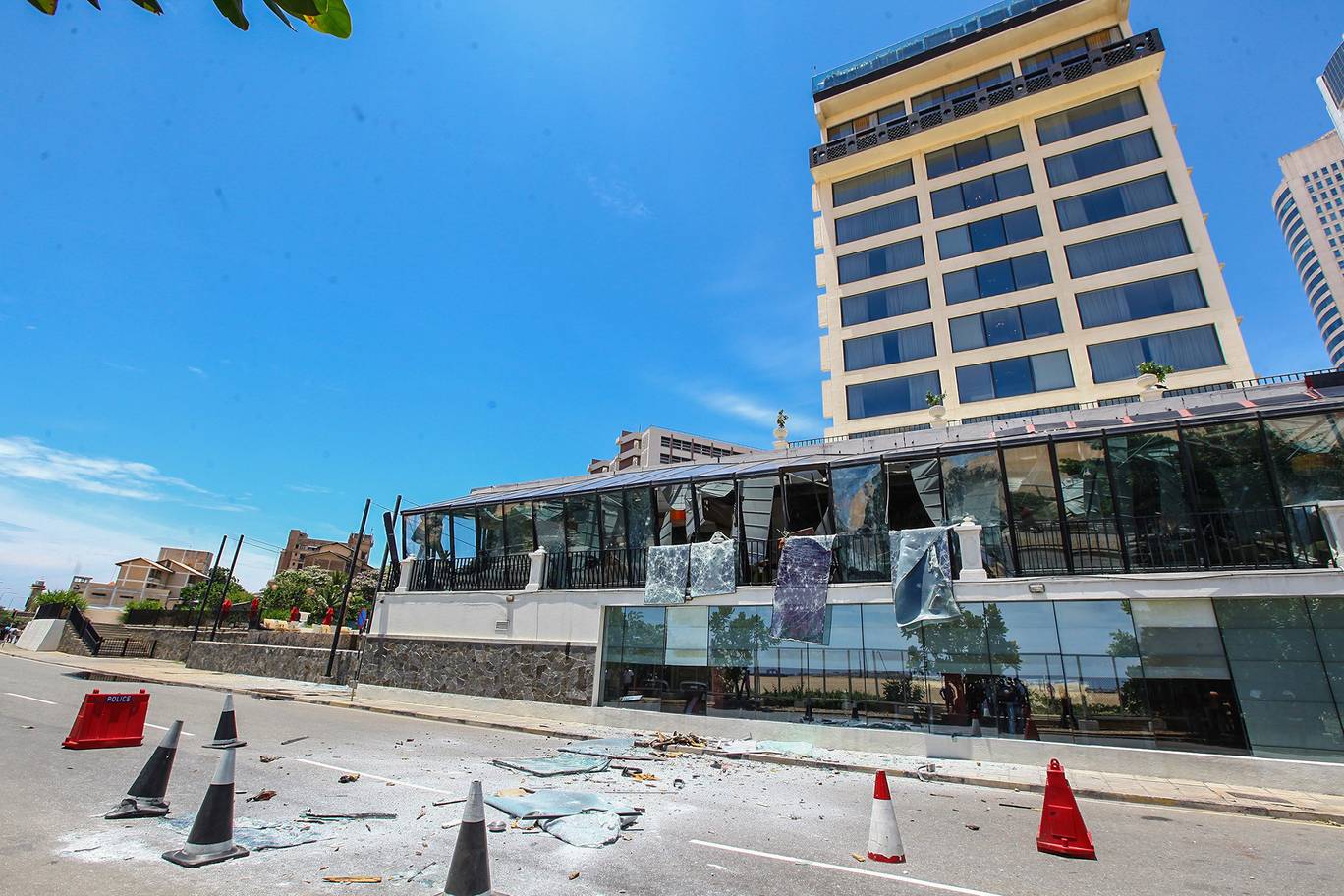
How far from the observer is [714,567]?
16.8 metres

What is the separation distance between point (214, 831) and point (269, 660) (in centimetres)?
2495

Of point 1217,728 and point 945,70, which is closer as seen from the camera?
point 1217,728

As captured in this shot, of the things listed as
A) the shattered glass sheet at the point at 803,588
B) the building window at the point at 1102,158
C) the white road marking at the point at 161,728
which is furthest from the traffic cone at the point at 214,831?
the building window at the point at 1102,158

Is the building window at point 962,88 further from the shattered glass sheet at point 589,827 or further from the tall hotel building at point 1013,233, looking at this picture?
the shattered glass sheet at point 589,827

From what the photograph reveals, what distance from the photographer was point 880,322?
3494 centimetres

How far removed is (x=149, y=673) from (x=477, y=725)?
56.4ft

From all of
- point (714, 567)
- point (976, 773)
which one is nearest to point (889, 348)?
point (714, 567)

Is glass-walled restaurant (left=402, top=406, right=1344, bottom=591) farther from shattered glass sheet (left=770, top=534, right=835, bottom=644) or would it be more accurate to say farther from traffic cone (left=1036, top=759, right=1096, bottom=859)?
traffic cone (left=1036, top=759, right=1096, bottom=859)

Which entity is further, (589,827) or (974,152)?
(974,152)

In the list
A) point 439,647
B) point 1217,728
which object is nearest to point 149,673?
point 439,647

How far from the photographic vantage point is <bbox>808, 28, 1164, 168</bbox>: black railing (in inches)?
1270

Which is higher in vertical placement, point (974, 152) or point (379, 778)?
point (974, 152)

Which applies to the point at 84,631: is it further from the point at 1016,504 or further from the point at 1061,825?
the point at 1061,825

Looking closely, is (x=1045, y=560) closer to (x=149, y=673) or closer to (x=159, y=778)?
(x=159, y=778)
